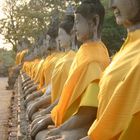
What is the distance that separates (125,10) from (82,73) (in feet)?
4.70

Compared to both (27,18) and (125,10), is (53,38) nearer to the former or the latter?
(125,10)

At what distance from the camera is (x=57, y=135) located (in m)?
4.77

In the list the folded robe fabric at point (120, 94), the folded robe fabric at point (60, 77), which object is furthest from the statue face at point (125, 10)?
the folded robe fabric at point (60, 77)

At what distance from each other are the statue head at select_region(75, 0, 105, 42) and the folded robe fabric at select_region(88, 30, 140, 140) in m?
1.48

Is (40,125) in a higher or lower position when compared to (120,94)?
lower

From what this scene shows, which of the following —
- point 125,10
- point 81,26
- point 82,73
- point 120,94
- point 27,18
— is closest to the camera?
point 120,94

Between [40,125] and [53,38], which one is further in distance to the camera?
[53,38]

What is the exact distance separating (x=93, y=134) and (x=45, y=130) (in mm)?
2134

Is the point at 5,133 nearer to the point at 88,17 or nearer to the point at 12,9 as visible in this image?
the point at 88,17

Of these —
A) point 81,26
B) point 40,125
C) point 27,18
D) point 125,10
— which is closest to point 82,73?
point 81,26

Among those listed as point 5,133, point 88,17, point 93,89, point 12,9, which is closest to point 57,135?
point 93,89

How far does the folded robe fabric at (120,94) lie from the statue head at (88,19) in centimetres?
148

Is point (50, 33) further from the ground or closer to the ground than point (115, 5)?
closer to the ground

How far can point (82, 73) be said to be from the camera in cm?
477
